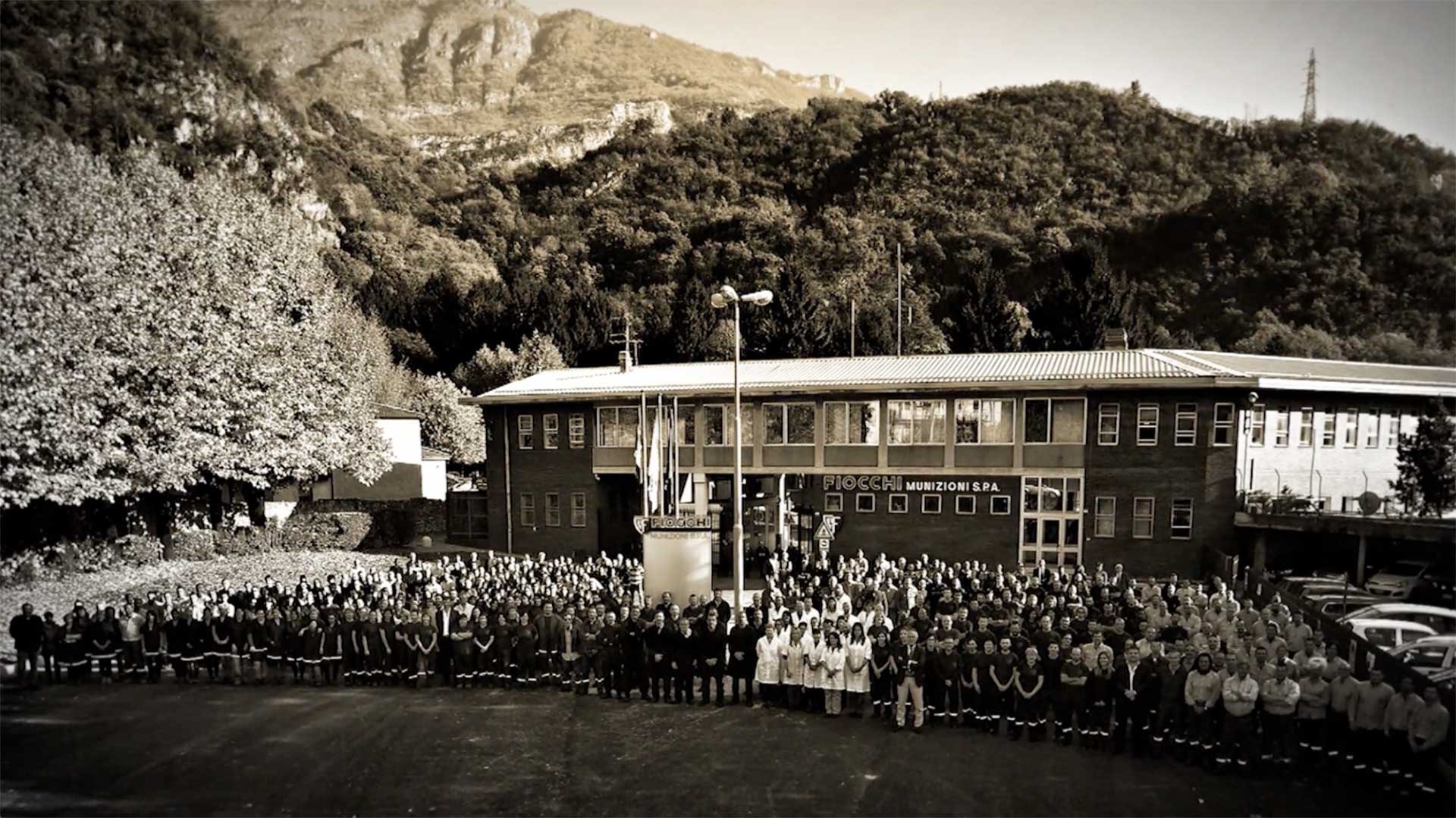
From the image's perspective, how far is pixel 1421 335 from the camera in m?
21.0

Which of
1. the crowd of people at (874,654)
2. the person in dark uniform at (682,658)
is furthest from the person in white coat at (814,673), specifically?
the person in dark uniform at (682,658)

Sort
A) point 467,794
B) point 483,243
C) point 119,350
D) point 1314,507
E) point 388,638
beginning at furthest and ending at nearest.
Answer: point 483,243
point 1314,507
point 119,350
point 388,638
point 467,794

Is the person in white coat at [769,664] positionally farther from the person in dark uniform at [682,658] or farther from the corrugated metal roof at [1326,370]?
the corrugated metal roof at [1326,370]

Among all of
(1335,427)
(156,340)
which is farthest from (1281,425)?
(156,340)

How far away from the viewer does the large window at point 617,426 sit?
23.8 m

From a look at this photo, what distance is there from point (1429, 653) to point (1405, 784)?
358 centimetres

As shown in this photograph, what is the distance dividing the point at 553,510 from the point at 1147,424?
15501mm

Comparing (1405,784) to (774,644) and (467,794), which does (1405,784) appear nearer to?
(774,644)

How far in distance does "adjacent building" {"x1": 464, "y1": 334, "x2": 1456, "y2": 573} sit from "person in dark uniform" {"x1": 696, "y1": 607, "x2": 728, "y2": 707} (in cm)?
664

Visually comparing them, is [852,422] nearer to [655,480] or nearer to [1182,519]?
[655,480]

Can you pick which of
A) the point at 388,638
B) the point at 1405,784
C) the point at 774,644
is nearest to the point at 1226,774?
the point at 1405,784

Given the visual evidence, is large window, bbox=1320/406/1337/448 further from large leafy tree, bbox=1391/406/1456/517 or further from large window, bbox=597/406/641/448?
large window, bbox=597/406/641/448

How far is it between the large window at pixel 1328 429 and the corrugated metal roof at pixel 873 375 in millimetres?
3572

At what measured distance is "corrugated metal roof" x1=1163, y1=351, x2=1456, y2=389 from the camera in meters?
18.8
